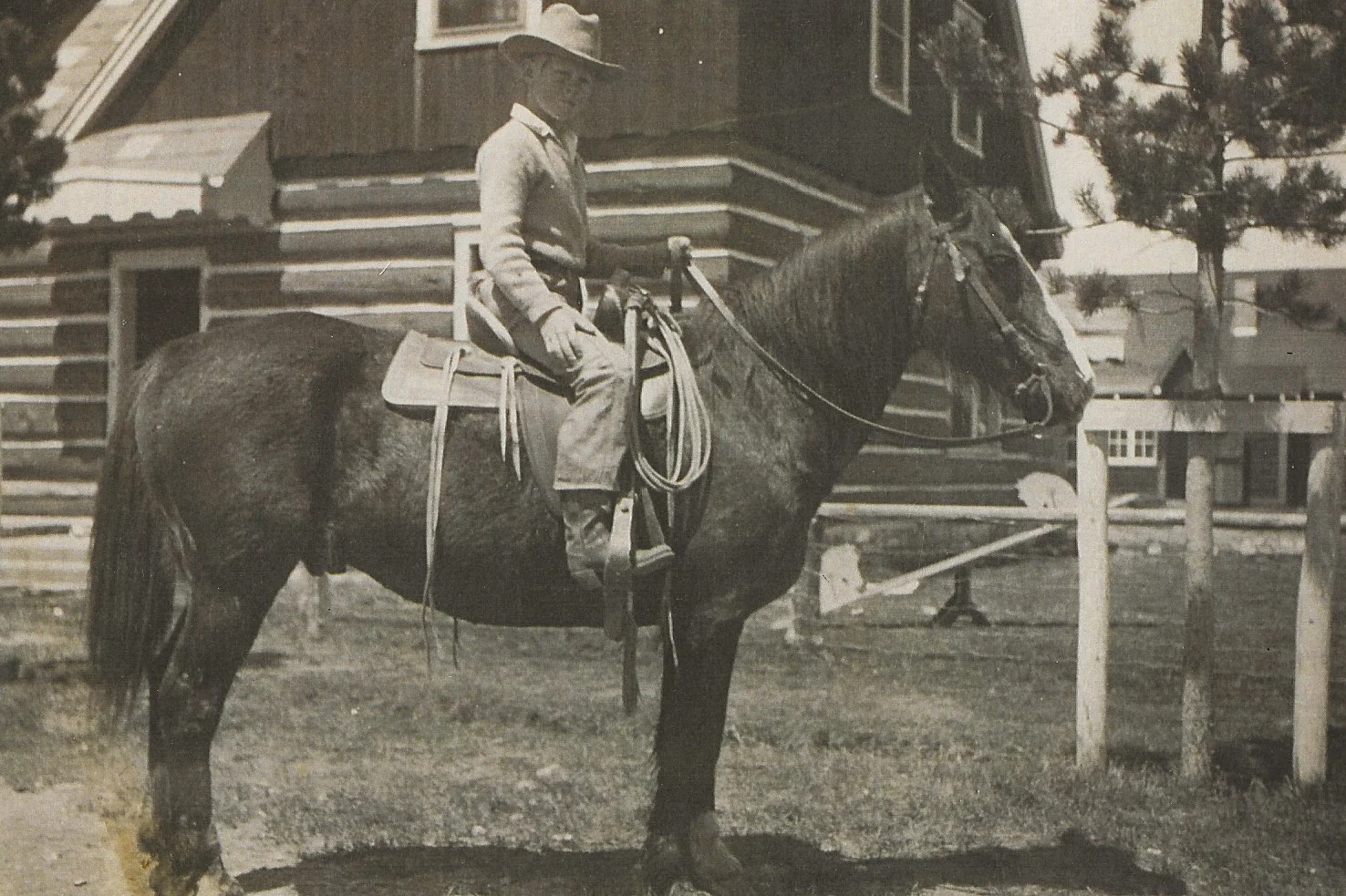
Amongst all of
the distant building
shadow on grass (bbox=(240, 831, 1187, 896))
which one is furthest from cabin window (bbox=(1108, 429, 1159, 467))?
shadow on grass (bbox=(240, 831, 1187, 896))

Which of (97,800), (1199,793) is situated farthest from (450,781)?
(1199,793)

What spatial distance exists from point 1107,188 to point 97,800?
4.10 m

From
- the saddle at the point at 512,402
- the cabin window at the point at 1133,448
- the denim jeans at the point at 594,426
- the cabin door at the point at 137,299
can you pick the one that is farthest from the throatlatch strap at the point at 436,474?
the cabin window at the point at 1133,448

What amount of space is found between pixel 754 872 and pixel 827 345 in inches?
61.9

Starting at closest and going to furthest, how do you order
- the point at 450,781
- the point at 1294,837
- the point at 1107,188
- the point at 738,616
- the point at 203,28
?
the point at 738,616 → the point at 1294,837 → the point at 1107,188 → the point at 450,781 → the point at 203,28

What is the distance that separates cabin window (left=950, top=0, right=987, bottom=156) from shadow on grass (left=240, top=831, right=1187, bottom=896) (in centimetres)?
263

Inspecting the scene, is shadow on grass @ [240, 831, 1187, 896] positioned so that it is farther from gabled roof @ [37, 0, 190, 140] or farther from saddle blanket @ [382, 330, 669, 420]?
gabled roof @ [37, 0, 190, 140]

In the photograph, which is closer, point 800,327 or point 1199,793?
point 800,327

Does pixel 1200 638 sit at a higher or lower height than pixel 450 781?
higher

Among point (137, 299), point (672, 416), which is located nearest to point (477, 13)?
point (137, 299)

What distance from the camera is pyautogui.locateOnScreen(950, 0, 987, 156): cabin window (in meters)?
4.00

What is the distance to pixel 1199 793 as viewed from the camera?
12.6 ft

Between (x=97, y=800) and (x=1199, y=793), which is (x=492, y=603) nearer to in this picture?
(x=97, y=800)

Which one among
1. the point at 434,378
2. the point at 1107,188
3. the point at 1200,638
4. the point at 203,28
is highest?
the point at 203,28
